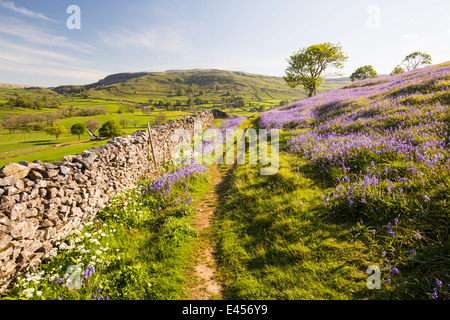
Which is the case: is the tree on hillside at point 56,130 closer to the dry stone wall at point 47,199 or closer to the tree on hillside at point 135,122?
the tree on hillside at point 135,122

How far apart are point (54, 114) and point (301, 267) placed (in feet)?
596

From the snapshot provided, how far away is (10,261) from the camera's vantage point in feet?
13.9

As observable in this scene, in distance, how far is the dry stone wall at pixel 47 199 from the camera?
4.32m

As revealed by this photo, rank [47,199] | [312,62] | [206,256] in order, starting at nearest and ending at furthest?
[206,256], [47,199], [312,62]

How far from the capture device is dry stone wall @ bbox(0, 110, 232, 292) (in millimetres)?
4324

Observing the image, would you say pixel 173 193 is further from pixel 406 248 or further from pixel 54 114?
pixel 54 114

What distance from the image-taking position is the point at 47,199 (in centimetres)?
524

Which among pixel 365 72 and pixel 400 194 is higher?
pixel 365 72

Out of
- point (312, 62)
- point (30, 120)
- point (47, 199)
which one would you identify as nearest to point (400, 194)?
point (47, 199)

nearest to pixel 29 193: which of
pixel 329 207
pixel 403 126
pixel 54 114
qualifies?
pixel 329 207

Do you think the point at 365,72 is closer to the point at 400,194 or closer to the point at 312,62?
the point at 312,62

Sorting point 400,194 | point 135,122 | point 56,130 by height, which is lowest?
point 400,194

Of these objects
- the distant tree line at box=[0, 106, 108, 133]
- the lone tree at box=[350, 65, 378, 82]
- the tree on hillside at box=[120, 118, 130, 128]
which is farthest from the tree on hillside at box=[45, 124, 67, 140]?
the lone tree at box=[350, 65, 378, 82]
